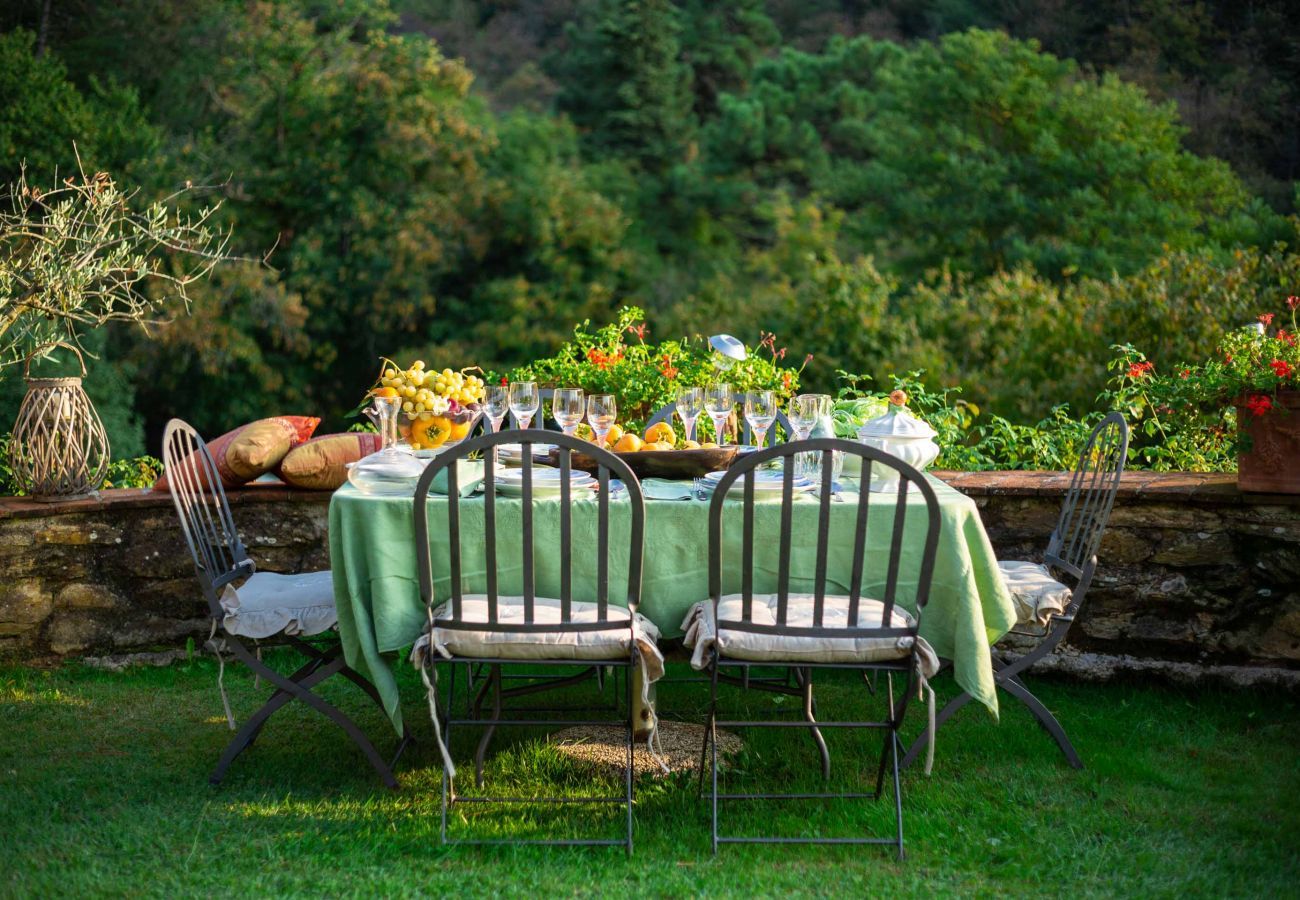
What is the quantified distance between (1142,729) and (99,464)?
→ 3558 millimetres

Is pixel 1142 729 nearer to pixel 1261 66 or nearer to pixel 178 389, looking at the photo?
pixel 178 389

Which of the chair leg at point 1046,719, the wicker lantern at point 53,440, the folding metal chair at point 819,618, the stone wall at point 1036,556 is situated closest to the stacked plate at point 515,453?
the folding metal chair at point 819,618

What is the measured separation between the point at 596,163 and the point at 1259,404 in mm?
15382

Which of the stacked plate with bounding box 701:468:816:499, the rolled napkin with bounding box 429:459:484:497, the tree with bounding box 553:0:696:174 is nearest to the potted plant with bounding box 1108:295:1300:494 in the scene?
the stacked plate with bounding box 701:468:816:499

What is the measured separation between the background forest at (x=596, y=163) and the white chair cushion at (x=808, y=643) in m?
8.72

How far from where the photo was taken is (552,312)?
16141 mm

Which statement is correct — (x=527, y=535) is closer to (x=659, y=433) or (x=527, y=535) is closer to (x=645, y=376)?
(x=659, y=433)

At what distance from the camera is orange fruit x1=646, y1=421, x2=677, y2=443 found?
3.70 metres

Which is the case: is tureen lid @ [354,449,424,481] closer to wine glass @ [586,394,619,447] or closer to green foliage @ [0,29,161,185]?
wine glass @ [586,394,619,447]

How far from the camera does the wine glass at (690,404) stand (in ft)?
11.8

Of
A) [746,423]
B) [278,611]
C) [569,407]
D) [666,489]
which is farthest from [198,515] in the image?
[746,423]

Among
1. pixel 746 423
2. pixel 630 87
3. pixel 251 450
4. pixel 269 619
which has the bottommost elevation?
pixel 269 619

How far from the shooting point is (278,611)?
3281 mm

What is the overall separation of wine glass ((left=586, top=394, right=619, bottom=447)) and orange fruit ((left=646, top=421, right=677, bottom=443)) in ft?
0.77
